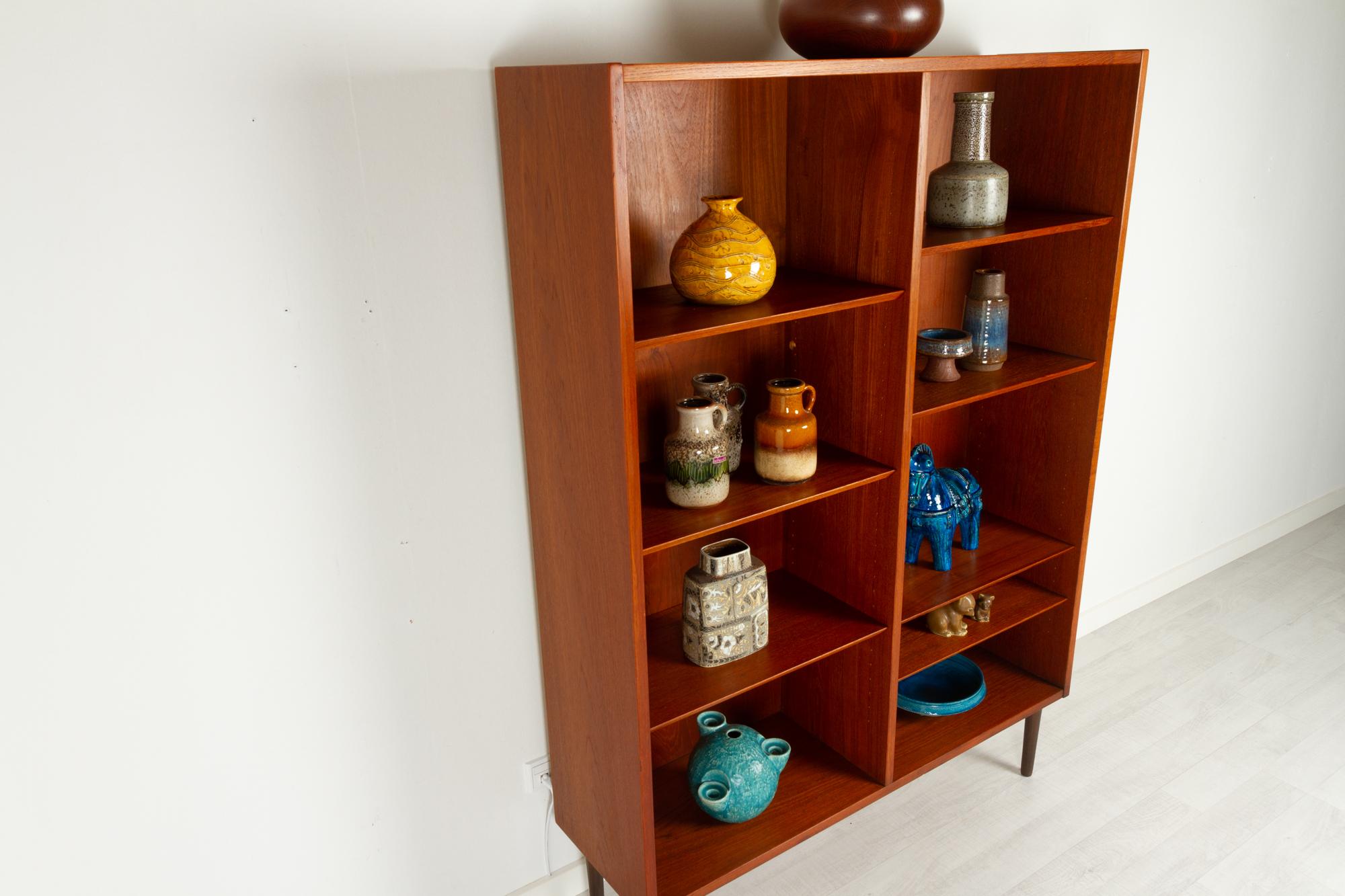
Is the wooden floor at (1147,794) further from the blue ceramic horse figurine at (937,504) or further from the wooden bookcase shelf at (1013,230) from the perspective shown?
the wooden bookcase shelf at (1013,230)

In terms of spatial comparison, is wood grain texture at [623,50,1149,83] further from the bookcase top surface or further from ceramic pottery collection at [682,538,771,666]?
ceramic pottery collection at [682,538,771,666]

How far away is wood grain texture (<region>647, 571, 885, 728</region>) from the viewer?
1.63 metres

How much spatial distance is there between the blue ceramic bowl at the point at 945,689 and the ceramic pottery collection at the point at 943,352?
0.63 metres

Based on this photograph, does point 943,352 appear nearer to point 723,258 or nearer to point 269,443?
point 723,258

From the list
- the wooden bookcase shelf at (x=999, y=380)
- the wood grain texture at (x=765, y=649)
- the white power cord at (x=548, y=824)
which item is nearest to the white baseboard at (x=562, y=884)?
the white power cord at (x=548, y=824)

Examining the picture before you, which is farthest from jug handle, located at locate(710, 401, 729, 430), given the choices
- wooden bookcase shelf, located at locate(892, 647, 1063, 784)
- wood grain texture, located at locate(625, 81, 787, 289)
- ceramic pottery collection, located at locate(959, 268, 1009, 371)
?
wooden bookcase shelf, located at locate(892, 647, 1063, 784)

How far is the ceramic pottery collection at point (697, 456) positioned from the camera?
153cm

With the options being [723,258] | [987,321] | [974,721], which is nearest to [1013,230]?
[987,321]

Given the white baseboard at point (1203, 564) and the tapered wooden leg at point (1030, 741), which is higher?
the tapered wooden leg at point (1030, 741)

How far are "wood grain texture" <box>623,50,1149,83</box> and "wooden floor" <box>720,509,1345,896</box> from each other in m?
1.51

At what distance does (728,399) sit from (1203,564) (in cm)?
220

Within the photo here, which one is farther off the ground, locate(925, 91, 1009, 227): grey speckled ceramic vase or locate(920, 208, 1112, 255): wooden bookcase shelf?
locate(925, 91, 1009, 227): grey speckled ceramic vase

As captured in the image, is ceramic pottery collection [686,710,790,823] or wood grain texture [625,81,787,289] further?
ceramic pottery collection [686,710,790,823]

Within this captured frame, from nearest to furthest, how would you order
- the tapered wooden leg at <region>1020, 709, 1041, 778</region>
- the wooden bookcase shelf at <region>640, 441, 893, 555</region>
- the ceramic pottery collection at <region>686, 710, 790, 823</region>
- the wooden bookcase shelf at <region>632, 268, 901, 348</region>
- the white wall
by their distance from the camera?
the white wall < the wooden bookcase shelf at <region>632, 268, 901, 348</region> < the wooden bookcase shelf at <region>640, 441, 893, 555</region> < the ceramic pottery collection at <region>686, 710, 790, 823</region> < the tapered wooden leg at <region>1020, 709, 1041, 778</region>
